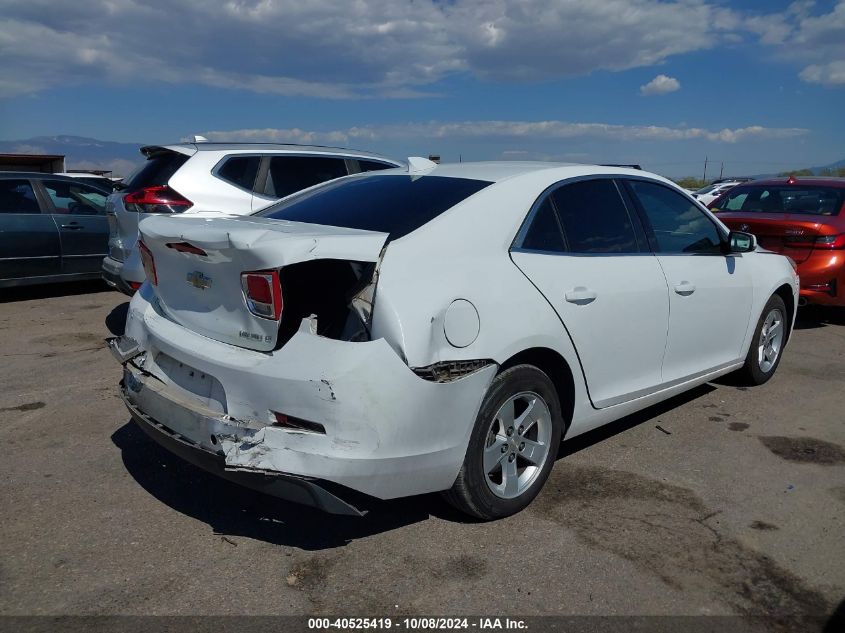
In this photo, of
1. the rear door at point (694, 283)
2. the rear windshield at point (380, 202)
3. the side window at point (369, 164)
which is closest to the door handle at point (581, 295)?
the rear windshield at point (380, 202)

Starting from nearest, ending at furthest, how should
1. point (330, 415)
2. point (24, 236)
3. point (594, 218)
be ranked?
point (330, 415), point (594, 218), point (24, 236)

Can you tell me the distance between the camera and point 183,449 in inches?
124

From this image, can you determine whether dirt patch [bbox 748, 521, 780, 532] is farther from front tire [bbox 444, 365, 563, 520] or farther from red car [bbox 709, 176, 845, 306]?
red car [bbox 709, 176, 845, 306]

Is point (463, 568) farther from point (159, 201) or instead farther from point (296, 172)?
point (296, 172)

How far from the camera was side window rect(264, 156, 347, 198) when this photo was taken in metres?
7.43

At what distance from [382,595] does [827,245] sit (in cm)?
653

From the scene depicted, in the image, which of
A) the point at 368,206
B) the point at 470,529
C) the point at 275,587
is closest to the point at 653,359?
the point at 470,529

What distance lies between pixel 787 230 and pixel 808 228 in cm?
19

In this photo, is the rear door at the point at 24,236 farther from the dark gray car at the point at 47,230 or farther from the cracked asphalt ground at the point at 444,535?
the cracked asphalt ground at the point at 444,535

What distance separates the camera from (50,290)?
10.0m

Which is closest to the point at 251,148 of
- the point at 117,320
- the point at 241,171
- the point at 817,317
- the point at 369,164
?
the point at 241,171

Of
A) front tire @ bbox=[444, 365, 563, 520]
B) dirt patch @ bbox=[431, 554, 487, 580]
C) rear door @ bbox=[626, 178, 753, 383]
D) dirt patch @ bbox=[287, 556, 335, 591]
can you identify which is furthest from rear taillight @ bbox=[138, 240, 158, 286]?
rear door @ bbox=[626, 178, 753, 383]

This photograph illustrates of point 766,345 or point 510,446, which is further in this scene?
point 766,345

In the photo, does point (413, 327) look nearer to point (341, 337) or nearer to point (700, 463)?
point (341, 337)
